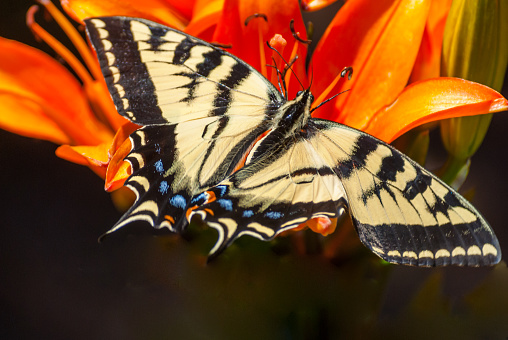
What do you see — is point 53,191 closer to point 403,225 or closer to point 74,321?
point 74,321

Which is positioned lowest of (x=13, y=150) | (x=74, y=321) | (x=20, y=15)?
(x=74, y=321)

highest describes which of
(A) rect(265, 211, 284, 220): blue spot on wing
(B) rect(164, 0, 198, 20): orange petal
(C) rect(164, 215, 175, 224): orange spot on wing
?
(B) rect(164, 0, 198, 20): orange petal

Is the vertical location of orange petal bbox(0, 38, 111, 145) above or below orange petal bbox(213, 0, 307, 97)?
below

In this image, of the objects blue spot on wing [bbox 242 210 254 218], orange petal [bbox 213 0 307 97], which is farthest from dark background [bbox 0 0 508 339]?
orange petal [bbox 213 0 307 97]

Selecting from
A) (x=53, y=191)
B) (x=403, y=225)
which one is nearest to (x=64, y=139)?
(x=53, y=191)

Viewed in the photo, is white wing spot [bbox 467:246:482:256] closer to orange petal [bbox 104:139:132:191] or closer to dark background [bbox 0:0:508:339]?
dark background [bbox 0:0:508:339]

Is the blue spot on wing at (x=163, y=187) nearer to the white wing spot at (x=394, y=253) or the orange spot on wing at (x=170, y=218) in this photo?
the orange spot on wing at (x=170, y=218)
